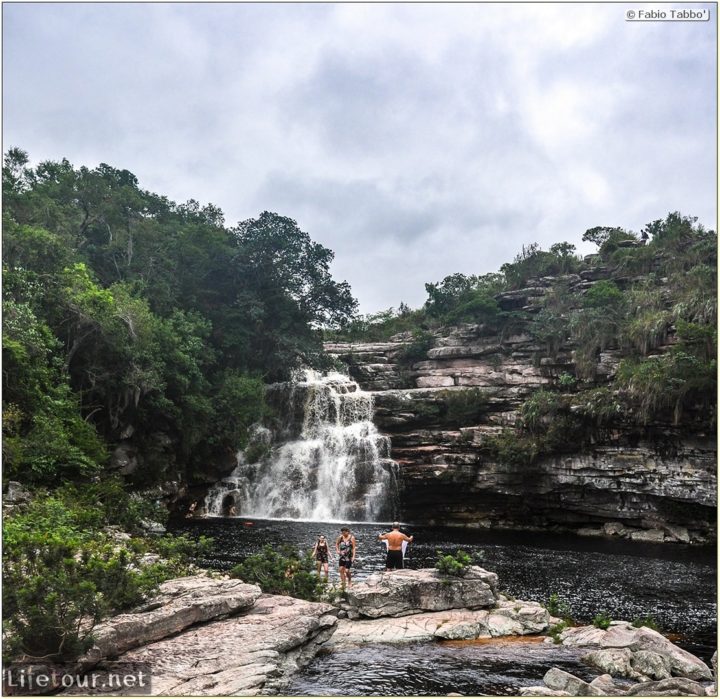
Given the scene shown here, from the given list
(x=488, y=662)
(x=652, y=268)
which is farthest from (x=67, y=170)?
(x=652, y=268)

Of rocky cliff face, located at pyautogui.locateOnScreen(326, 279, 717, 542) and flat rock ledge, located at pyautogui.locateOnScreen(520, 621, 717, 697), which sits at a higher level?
rocky cliff face, located at pyautogui.locateOnScreen(326, 279, 717, 542)

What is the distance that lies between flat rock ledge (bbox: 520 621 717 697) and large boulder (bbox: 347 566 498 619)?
2.01 meters

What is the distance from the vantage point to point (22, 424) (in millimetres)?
20766

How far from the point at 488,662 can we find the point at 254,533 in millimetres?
16323

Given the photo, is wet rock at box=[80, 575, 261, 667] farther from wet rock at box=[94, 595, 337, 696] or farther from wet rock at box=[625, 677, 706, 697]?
wet rock at box=[625, 677, 706, 697]

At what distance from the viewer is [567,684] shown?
871 centimetres

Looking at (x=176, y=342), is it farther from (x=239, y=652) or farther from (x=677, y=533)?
(x=677, y=533)

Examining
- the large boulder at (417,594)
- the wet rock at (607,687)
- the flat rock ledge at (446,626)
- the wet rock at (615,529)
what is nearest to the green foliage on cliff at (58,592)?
the flat rock ledge at (446,626)

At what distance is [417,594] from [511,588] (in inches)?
208

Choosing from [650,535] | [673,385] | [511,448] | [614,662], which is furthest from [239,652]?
[650,535]

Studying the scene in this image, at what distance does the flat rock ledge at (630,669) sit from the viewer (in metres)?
8.54

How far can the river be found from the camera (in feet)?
31.0

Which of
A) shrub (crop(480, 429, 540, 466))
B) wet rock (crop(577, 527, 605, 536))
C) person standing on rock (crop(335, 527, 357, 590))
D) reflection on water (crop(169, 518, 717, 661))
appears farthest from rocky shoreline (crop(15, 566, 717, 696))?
wet rock (crop(577, 527, 605, 536))

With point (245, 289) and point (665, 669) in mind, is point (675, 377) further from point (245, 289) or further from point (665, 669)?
point (245, 289)
